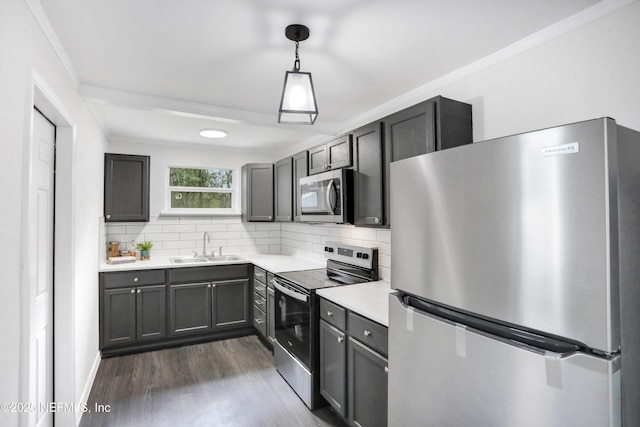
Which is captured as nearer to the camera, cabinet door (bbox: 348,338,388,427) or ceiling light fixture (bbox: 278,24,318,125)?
ceiling light fixture (bbox: 278,24,318,125)

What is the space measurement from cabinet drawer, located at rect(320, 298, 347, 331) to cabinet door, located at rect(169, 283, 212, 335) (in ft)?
6.23

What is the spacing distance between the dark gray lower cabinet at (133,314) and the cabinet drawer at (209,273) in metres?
0.19

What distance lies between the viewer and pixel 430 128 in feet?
6.32

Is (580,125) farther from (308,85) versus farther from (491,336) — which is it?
(308,85)

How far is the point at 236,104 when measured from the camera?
9.16 ft

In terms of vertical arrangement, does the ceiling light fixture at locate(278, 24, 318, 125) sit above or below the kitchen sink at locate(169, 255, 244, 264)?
above

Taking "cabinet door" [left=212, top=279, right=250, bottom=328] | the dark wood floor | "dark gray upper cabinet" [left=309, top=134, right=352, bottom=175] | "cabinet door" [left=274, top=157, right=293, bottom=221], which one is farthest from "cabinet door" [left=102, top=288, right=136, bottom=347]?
"dark gray upper cabinet" [left=309, top=134, right=352, bottom=175]

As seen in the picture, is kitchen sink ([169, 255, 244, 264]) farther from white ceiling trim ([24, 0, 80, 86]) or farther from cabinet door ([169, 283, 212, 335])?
white ceiling trim ([24, 0, 80, 86])

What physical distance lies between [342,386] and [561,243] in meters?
1.70

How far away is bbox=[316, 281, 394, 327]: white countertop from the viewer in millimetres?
1863

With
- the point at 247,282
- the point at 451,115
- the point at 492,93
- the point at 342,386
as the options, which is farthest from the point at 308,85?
the point at 247,282

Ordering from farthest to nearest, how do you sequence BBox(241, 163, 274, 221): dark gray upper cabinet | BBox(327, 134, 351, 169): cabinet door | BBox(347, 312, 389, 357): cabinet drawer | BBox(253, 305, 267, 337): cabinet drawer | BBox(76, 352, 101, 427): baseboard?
BBox(241, 163, 274, 221): dark gray upper cabinet → BBox(253, 305, 267, 337): cabinet drawer → BBox(327, 134, 351, 169): cabinet door → BBox(76, 352, 101, 427): baseboard → BBox(347, 312, 389, 357): cabinet drawer

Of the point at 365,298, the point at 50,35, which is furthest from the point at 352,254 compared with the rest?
the point at 50,35

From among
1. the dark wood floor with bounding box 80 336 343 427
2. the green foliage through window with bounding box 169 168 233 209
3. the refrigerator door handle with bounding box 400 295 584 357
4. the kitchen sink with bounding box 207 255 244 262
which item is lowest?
the dark wood floor with bounding box 80 336 343 427
